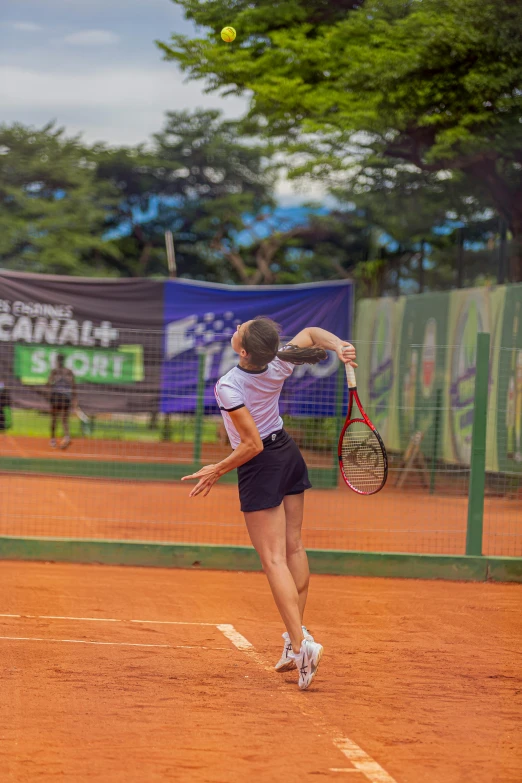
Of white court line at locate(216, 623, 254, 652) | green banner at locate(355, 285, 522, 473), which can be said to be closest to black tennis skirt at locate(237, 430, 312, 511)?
white court line at locate(216, 623, 254, 652)

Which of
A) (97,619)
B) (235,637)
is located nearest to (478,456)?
(235,637)

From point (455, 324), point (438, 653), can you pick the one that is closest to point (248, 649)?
point (438, 653)

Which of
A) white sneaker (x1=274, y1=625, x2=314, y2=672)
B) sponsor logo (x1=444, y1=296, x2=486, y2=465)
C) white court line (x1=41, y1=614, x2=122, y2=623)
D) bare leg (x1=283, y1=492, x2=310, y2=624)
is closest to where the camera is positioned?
white sneaker (x1=274, y1=625, x2=314, y2=672)

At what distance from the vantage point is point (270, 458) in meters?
5.59

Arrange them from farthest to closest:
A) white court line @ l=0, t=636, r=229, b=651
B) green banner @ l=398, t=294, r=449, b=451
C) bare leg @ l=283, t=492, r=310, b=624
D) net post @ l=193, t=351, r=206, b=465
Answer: green banner @ l=398, t=294, r=449, b=451
net post @ l=193, t=351, r=206, b=465
white court line @ l=0, t=636, r=229, b=651
bare leg @ l=283, t=492, r=310, b=624

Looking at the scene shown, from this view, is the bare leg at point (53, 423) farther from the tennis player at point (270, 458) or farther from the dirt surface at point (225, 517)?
the tennis player at point (270, 458)

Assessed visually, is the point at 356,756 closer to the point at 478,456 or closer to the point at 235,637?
the point at 235,637

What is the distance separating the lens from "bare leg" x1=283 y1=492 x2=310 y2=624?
581cm

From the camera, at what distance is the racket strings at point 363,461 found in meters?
6.04

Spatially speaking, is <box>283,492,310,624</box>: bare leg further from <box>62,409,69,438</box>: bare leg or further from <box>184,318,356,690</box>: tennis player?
<box>62,409,69,438</box>: bare leg

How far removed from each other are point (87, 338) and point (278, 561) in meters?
11.0

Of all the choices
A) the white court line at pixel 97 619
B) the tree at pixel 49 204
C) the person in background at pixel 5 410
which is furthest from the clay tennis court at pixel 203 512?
the tree at pixel 49 204

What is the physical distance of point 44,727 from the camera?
4605 mm

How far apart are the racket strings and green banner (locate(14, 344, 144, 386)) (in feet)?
30.0
